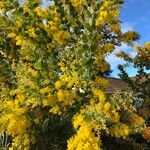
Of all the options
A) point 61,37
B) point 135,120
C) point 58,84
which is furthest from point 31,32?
point 135,120

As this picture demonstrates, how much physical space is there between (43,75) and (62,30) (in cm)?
138

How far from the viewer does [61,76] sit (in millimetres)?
10055

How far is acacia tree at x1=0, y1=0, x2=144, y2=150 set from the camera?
953 centimetres

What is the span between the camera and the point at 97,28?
10.3m

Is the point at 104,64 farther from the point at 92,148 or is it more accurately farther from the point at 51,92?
the point at 92,148

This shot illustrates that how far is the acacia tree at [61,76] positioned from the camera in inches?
375

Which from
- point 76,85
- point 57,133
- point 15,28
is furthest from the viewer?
point 15,28

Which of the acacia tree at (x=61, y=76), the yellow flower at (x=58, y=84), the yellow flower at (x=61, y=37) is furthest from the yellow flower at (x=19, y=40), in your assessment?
the yellow flower at (x=58, y=84)

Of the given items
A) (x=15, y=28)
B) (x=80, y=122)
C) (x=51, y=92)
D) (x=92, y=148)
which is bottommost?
(x=92, y=148)

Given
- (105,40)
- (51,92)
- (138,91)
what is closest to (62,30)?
(105,40)

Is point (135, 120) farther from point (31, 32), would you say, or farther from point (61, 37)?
point (31, 32)

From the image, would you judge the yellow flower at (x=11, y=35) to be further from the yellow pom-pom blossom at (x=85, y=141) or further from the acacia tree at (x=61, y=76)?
the yellow pom-pom blossom at (x=85, y=141)

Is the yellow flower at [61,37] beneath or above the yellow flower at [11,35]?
beneath

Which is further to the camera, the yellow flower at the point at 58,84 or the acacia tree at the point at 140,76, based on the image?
the acacia tree at the point at 140,76
